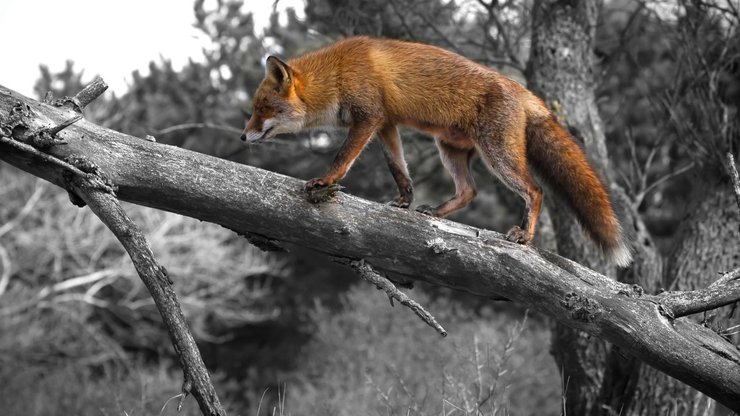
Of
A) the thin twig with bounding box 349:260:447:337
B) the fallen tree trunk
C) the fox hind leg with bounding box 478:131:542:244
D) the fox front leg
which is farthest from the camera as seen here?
the fox hind leg with bounding box 478:131:542:244

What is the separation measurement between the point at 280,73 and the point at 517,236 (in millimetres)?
1749

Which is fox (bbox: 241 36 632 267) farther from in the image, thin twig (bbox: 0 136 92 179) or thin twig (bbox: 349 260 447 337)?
thin twig (bbox: 0 136 92 179)

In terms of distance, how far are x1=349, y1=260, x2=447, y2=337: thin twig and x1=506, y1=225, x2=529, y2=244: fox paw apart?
Result: 3.08ft

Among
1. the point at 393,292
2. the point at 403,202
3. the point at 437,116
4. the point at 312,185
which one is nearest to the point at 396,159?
the point at 403,202

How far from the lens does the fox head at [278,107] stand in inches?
196

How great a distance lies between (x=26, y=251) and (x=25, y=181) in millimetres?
1578

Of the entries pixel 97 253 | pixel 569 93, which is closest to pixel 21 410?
Result: pixel 97 253

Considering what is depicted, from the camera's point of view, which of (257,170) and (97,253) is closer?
(257,170)

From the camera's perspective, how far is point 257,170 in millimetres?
4027

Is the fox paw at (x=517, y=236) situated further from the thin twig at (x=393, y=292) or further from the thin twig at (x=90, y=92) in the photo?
the thin twig at (x=90, y=92)

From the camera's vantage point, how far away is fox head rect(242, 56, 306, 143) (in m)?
4.97

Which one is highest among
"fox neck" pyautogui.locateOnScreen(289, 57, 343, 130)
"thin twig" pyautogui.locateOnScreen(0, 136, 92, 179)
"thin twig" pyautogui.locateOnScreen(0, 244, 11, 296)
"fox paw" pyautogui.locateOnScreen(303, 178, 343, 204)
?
"fox neck" pyautogui.locateOnScreen(289, 57, 343, 130)

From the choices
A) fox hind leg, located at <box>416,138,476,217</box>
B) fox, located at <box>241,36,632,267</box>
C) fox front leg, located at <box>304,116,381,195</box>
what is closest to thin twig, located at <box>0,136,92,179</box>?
fox front leg, located at <box>304,116,381,195</box>

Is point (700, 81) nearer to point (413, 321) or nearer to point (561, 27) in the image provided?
point (561, 27)
